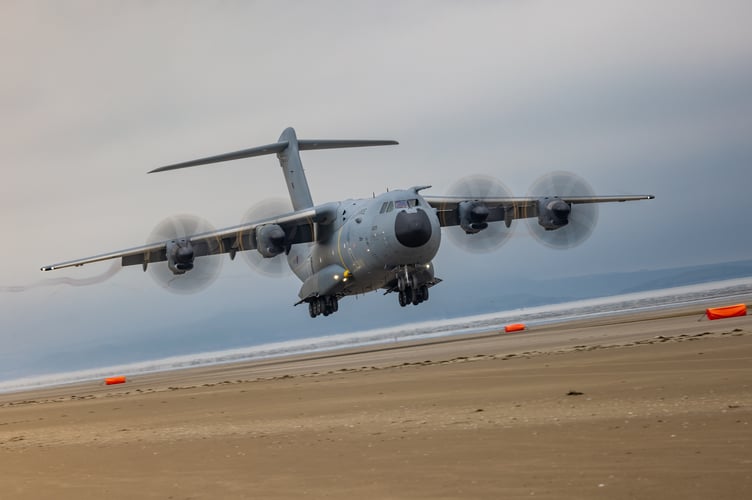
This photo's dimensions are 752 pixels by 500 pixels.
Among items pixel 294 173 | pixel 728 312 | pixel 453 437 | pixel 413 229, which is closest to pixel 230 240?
pixel 294 173

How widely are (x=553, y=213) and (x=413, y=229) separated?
919 centimetres

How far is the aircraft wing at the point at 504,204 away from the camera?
37062mm

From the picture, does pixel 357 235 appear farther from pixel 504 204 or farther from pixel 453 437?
pixel 453 437

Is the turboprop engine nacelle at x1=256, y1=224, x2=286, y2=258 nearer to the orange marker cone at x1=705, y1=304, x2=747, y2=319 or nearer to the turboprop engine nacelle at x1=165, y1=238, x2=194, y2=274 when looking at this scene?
the turboprop engine nacelle at x1=165, y1=238, x2=194, y2=274

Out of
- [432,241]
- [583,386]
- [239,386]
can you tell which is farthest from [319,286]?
[583,386]

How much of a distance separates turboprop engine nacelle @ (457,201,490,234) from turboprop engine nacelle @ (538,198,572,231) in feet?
6.93

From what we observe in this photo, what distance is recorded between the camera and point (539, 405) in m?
9.88

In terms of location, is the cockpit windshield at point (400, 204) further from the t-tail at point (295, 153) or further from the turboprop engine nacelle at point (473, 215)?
the t-tail at point (295, 153)

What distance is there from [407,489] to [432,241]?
938 inches

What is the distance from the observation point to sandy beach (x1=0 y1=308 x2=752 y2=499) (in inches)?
245

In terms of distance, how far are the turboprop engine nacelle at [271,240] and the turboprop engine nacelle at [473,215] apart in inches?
270

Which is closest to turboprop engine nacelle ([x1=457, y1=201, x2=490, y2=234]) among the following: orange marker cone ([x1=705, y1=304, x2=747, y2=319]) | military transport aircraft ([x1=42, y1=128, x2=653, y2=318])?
military transport aircraft ([x1=42, y1=128, x2=653, y2=318])

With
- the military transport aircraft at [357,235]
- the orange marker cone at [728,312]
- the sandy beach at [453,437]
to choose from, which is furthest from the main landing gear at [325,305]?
the sandy beach at [453,437]

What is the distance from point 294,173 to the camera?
4184 cm
